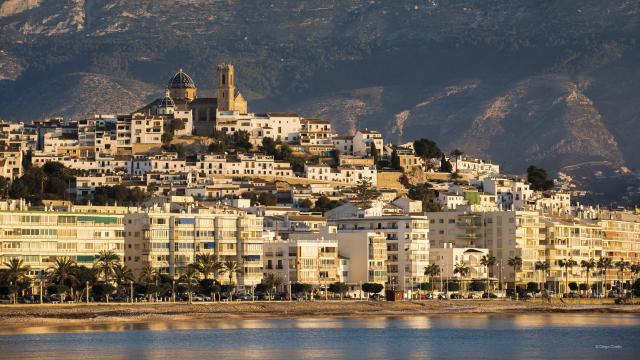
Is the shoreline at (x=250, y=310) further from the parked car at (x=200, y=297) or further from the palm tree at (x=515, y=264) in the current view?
the palm tree at (x=515, y=264)

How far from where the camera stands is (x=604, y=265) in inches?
6644

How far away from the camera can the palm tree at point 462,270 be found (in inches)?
5960

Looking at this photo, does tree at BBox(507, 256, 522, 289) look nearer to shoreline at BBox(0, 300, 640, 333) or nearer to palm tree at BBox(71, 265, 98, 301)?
shoreline at BBox(0, 300, 640, 333)

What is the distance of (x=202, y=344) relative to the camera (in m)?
111

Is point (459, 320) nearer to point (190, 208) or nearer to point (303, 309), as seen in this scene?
point (303, 309)

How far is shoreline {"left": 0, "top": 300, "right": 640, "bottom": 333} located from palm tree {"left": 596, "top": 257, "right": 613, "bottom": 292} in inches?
400

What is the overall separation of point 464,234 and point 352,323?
3299 centimetres

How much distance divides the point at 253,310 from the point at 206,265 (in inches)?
195

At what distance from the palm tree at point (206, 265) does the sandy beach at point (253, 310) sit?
3391mm

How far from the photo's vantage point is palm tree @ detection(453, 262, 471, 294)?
151375 mm

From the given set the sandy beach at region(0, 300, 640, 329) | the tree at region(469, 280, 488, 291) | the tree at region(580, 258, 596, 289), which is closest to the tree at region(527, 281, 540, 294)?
the sandy beach at region(0, 300, 640, 329)

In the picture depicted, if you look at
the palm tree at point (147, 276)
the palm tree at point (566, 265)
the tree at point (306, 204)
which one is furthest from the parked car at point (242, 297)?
the tree at point (306, 204)

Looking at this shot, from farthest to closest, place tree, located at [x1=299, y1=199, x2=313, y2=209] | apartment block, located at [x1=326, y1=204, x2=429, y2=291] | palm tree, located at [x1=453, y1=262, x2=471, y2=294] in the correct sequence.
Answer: tree, located at [x1=299, y1=199, x2=313, y2=209] → palm tree, located at [x1=453, y1=262, x2=471, y2=294] → apartment block, located at [x1=326, y1=204, x2=429, y2=291]

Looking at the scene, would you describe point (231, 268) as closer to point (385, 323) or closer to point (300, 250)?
point (300, 250)
